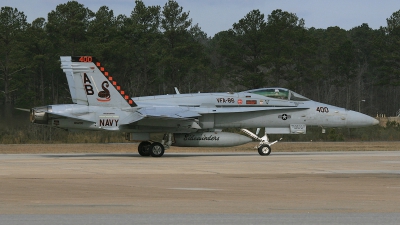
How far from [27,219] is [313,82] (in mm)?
64641

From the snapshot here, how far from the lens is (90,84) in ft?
80.9

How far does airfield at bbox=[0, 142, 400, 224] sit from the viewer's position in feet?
34.3

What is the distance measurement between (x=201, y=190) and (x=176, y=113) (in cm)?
1191

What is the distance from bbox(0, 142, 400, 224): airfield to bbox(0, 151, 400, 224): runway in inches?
0.6

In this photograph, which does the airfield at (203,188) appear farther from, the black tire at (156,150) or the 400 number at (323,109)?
the 400 number at (323,109)

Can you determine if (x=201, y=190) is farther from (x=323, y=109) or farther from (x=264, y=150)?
(x=323, y=109)

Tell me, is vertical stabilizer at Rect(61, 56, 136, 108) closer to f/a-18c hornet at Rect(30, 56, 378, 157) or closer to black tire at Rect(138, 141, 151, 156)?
f/a-18c hornet at Rect(30, 56, 378, 157)

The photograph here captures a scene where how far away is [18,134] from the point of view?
125 ft

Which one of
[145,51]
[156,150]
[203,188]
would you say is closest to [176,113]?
[156,150]

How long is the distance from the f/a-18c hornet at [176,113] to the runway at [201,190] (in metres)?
4.32

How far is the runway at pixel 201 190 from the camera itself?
10211 mm

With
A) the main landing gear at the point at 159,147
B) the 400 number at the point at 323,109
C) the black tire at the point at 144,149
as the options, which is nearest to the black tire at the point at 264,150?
the 400 number at the point at 323,109

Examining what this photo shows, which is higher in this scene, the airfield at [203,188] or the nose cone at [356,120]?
the nose cone at [356,120]

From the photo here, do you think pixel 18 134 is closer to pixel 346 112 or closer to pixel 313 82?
pixel 346 112
